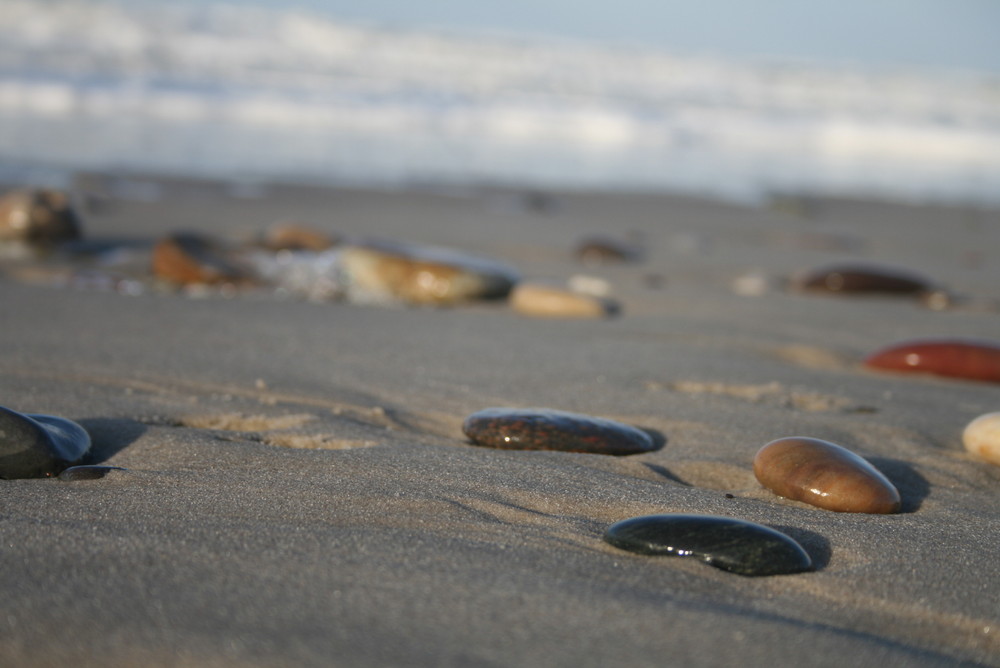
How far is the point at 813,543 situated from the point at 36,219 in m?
4.67

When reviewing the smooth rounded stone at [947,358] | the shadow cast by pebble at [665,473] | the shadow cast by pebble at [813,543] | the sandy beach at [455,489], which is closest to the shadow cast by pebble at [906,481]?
the sandy beach at [455,489]

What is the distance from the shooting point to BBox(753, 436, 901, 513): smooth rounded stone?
6.08 feet

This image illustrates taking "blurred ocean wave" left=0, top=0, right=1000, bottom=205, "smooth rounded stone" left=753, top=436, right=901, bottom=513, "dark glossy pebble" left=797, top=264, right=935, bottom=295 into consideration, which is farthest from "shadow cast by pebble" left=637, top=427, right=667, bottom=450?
"blurred ocean wave" left=0, top=0, right=1000, bottom=205

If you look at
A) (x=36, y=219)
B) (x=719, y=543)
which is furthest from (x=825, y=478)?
(x=36, y=219)

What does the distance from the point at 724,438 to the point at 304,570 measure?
1.23 m

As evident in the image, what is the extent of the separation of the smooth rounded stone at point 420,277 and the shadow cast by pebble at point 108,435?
212cm

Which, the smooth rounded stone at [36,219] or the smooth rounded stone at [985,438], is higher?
the smooth rounded stone at [985,438]

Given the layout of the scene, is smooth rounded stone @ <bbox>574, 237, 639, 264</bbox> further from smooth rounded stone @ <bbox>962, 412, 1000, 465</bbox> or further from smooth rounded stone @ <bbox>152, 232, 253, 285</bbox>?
smooth rounded stone @ <bbox>962, 412, 1000, 465</bbox>

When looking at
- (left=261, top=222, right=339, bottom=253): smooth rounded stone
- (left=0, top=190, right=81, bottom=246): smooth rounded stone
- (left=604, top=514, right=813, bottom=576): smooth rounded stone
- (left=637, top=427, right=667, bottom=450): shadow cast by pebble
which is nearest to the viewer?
(left=604, top=514, right=813, bottom=576): smooth rounded stone

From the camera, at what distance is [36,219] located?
512 cm

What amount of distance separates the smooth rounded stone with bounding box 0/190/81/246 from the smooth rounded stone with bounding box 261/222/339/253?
41.4 inches

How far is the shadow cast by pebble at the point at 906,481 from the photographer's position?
6.44 ft

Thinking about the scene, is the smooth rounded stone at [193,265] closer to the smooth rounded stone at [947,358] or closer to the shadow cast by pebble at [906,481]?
the smooth rounded stone at [947,358]

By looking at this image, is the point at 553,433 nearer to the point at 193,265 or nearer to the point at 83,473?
the point at 83,473
